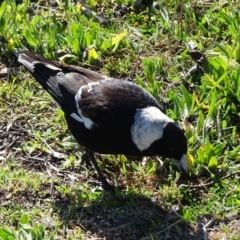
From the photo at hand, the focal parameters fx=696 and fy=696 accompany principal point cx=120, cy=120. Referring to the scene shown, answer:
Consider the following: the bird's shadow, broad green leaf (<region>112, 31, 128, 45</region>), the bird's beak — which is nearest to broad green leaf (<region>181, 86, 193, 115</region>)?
the bird's beak

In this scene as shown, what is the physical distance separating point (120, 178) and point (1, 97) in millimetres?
1190

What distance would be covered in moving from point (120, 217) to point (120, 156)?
1.71ft

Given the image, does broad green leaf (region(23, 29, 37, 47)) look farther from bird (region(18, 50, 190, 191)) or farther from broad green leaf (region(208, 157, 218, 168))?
broad green leaf (region(208, 157, 218, 168))

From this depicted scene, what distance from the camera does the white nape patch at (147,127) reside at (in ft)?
13.1

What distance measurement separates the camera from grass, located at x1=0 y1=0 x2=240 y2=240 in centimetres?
406

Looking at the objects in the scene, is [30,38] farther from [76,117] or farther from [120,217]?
[120,217]

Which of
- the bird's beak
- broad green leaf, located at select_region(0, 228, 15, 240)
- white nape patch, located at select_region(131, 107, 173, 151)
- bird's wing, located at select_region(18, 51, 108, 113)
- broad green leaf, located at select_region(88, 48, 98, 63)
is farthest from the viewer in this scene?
broad green leaf, located at select_region(88, 48, 98, 63)

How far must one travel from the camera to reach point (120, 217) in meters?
4.07

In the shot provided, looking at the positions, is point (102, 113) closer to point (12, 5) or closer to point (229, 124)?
point (229, 124)

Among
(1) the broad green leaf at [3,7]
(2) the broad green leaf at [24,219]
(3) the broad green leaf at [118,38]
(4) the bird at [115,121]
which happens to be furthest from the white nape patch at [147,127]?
(1) the broad green leaf at [3,7]

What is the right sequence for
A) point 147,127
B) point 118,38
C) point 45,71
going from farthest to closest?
1. point 118,38
2. point 45,71
3. point 147,127

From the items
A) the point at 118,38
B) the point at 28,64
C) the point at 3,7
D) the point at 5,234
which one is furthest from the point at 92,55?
the point at 5,234

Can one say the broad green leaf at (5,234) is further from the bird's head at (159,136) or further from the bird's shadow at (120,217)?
the bird's head at (159,136)

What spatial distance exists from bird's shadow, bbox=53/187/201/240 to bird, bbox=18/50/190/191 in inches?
4.7
